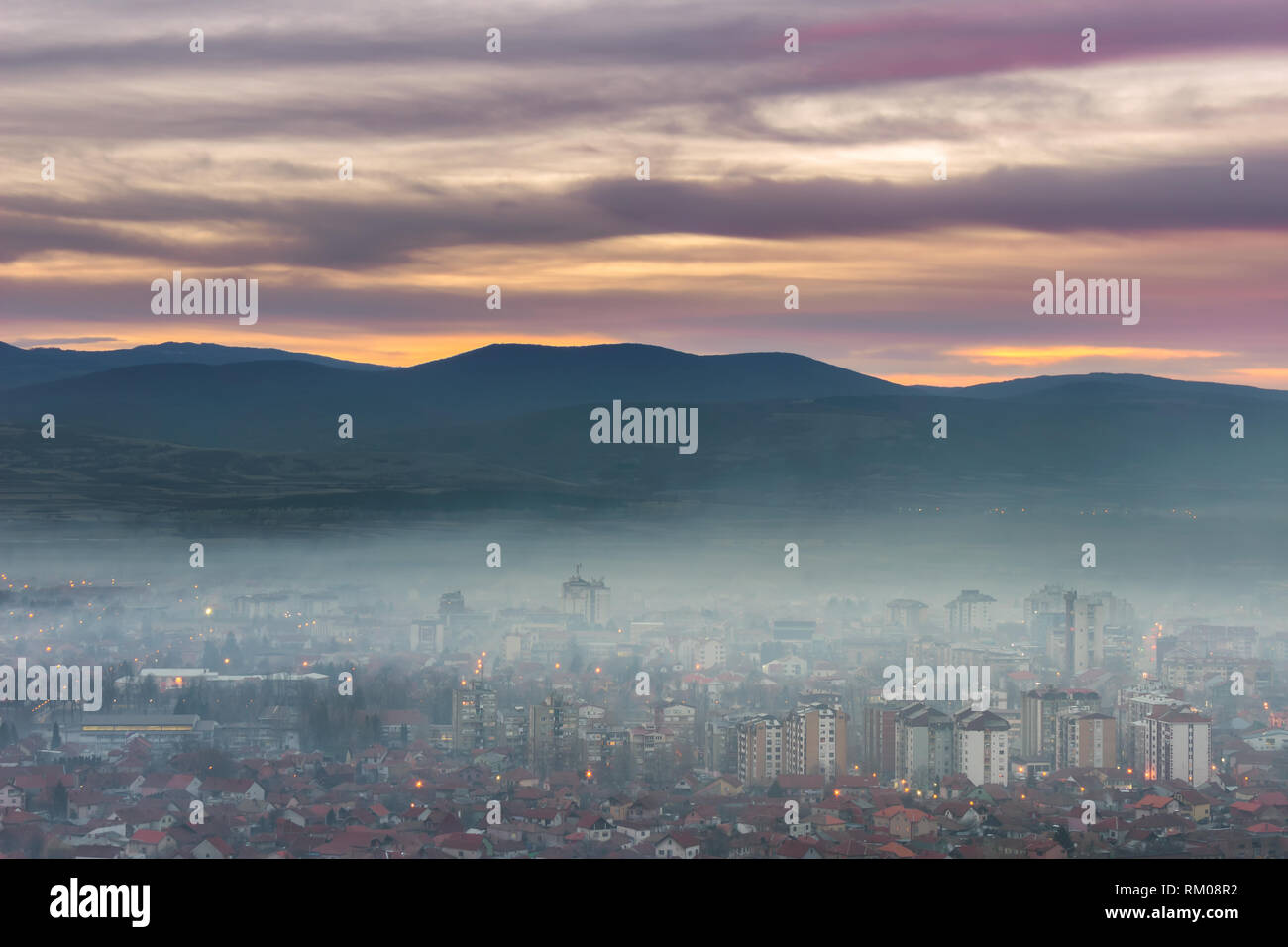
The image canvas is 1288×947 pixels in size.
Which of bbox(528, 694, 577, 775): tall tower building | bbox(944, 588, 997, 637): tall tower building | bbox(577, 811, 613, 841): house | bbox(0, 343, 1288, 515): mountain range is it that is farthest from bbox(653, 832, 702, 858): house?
bbox(0, 343, 1288, 515): mountain range

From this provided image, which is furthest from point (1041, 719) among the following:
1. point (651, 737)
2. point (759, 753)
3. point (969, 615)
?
point (969, 615)

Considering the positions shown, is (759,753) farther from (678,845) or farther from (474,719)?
(474,719)

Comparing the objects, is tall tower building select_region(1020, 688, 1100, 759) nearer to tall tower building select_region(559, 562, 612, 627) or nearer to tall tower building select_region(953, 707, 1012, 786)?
tall tower building select_region(953, 707, 1012, 786)

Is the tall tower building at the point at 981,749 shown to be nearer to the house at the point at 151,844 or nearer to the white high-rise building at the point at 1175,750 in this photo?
the white high-rise building at the point at 1175,750

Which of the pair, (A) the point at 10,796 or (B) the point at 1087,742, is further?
(B) the point at 1087,742

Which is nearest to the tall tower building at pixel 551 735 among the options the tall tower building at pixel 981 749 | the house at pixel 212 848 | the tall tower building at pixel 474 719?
the tall tower building at pixel 474 719

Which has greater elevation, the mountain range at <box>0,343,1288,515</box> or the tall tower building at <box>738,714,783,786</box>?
the mountain range at <box>0,343,1288,515</box>

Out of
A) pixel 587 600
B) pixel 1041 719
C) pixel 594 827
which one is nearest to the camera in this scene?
pixel 594 827

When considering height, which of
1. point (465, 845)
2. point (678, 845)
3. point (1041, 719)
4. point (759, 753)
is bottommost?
point (678, 845)

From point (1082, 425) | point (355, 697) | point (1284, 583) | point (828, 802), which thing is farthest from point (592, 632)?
point (1082, 425)

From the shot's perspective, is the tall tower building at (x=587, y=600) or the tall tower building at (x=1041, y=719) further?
the tall tower building at (x=587, y=600)

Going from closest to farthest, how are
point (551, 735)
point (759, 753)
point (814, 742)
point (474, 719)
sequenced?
1. point (759, 753)
2. point (814, 742)
3. point (551, 735)
4. point (474, 719)
